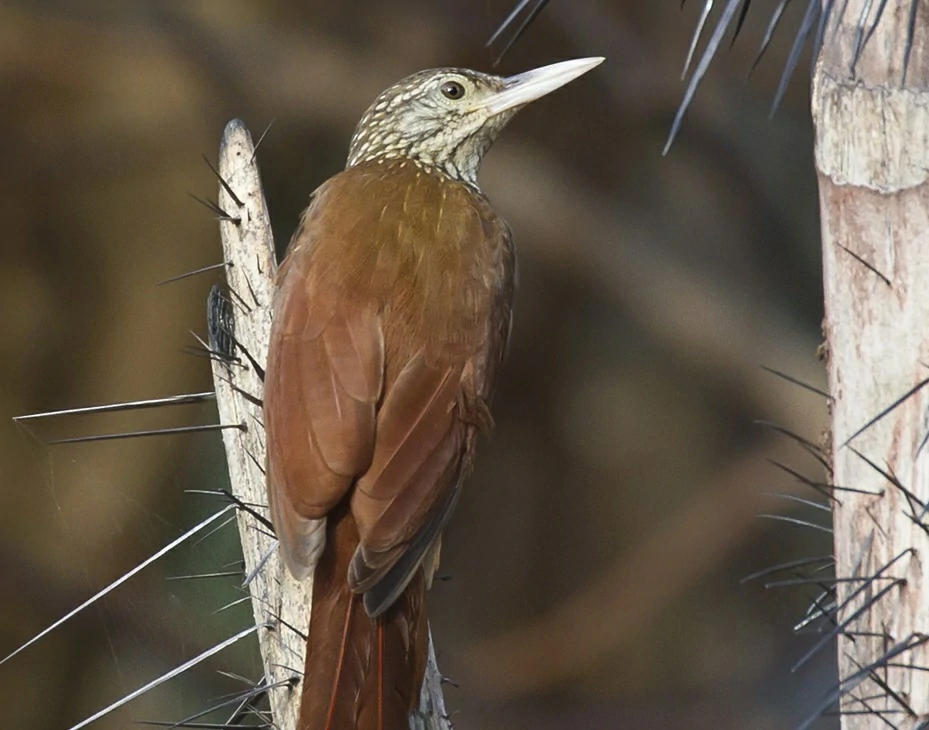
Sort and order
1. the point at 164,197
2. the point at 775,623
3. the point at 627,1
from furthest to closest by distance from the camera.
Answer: the point at 775,623 < the point at 627,1 < the point at 164,197

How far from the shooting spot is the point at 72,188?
471 centimetres

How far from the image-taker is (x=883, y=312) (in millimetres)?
1554

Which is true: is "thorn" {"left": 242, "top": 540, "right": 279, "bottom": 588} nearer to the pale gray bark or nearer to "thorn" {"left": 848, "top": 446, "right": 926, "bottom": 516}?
the pale gray bark

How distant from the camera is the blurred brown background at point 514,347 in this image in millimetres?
4625

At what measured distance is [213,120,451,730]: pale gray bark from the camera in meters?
2.00

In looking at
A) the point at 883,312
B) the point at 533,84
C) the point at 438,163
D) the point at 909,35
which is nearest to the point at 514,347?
the point at 438,163

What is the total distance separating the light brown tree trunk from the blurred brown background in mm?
2977

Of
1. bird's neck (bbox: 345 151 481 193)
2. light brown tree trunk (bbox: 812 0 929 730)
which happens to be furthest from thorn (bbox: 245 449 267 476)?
light brown tree trunk (bbox: 812 0 929 730)

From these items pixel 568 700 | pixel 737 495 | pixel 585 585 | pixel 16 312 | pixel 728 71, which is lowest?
pixel 568 700

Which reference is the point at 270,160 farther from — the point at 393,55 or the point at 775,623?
the point at 775,623

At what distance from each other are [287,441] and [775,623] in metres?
4.24

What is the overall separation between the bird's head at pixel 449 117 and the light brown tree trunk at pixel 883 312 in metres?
1.31

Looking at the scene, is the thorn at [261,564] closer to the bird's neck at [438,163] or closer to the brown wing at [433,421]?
the brown wing at [433,421]

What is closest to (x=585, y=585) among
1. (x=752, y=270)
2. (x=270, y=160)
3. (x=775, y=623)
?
(x=775, y=623)
